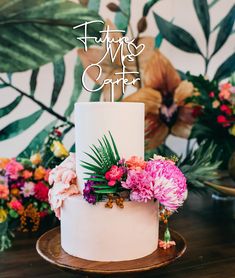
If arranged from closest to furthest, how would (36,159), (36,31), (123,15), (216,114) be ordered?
(36,159)
(36,31)
(216,114)
(123,15)

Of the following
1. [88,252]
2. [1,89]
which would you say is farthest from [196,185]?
[1,89]

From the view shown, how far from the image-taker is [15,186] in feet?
4.76

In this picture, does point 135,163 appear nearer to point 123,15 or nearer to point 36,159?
point 36,159

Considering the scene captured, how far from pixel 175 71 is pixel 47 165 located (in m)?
1.07

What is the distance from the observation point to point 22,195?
4.80 ft

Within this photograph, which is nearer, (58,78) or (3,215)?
(3,215)

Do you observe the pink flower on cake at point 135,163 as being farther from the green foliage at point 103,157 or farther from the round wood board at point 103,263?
the round wood board at point 103,263

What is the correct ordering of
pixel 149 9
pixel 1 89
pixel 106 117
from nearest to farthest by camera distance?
pixel 106 117 < pixel 1 89 < pixel 149 9

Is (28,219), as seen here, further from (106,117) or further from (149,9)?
(149,9)

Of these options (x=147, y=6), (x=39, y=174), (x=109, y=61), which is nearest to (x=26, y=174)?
(x=39, y=174)

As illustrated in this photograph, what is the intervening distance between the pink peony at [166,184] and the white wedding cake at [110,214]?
5 cm

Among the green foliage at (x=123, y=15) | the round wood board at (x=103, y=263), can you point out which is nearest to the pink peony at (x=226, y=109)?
the green foliage at (x=123, y=15)

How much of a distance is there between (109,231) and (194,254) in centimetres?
43

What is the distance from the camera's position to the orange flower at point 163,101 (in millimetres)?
2211
